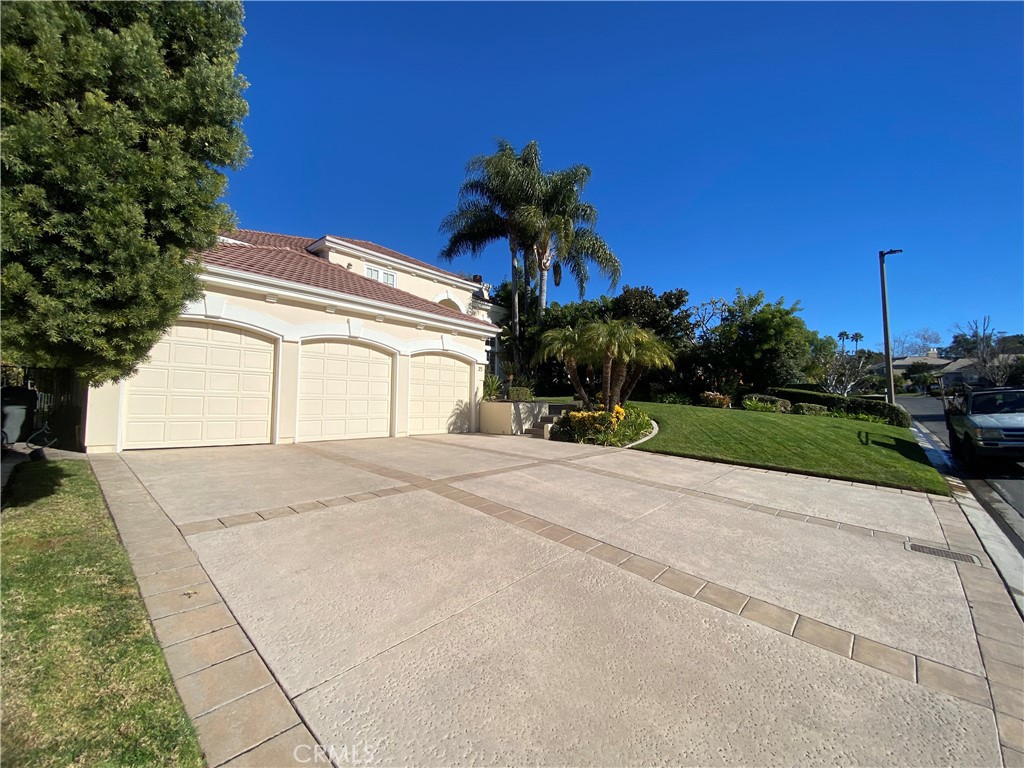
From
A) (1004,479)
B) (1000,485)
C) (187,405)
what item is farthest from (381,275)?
(1004,479)

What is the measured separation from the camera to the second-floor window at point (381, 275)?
2003 cm

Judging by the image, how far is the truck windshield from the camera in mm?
9195

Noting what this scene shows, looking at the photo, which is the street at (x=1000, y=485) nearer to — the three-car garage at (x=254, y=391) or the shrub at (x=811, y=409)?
the shrub at (x=811, y=409)

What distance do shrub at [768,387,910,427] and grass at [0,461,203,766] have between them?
22.0m

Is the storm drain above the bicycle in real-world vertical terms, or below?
below

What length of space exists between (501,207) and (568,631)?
74.7 feet

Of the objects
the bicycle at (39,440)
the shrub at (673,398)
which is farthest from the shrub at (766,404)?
the bicycle at (39,440)

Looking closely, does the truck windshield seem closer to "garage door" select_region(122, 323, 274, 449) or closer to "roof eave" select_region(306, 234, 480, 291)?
"garage door" select_region(122, 323, 274, 449)

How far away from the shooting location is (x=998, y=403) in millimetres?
9516

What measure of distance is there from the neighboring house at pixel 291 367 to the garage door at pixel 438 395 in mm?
34

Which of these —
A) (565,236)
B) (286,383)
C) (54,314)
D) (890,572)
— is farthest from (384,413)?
(565,236)

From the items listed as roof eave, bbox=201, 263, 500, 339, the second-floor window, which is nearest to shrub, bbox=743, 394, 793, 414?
roof eave, bbox=201, 263, 500, 339

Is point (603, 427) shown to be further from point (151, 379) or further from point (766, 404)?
point (766, 404)

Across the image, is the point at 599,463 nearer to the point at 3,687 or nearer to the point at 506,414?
the point at 506,414
